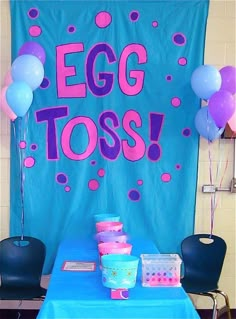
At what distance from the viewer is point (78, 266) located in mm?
2406

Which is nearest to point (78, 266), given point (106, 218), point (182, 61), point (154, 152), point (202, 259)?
point (106, 218)

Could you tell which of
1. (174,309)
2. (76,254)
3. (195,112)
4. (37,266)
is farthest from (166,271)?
(195,112)

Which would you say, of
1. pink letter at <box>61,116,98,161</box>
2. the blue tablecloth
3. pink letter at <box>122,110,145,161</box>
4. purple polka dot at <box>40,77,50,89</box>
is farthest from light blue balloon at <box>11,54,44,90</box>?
the blue tablecloth

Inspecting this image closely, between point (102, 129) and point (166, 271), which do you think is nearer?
point (166, 271)

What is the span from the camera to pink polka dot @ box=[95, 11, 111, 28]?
3314mm

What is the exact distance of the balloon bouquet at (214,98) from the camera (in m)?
2.83

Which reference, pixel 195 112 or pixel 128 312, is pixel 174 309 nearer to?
pixel 128 312

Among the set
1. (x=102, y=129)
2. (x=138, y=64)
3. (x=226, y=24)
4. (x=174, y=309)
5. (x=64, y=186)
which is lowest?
(x=174, y=309)

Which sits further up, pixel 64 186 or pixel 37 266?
pixel 64 186

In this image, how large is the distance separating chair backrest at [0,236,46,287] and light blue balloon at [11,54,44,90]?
115 centimetres

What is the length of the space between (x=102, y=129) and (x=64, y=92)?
15.7 inches

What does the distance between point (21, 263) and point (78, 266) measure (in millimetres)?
862

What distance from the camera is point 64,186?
335cm

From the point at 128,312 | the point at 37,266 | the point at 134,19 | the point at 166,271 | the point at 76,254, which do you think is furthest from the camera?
the point at 134,19
